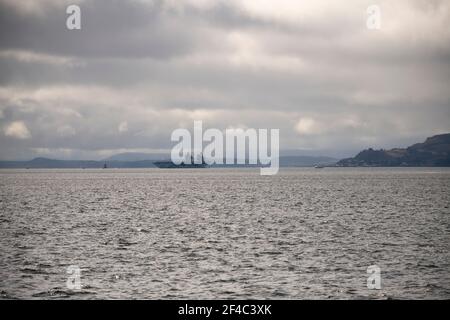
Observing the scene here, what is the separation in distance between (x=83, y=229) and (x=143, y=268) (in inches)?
1229

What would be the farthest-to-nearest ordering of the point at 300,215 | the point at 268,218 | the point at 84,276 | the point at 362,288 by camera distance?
the point at 300,215 < the point at 268,218 < the point at 84,276 < the point at 362,288

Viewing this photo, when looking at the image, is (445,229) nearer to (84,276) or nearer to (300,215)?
(300,215)

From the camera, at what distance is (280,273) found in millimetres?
43875

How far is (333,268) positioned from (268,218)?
43797 mm

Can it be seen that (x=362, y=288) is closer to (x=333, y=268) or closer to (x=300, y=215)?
(x=333, y=268)

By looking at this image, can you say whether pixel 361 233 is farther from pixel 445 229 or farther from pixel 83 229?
pixel 83 229

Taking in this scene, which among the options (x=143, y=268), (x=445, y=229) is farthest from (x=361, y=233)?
(x=143, y=268)

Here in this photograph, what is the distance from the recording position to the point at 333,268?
46000mm
